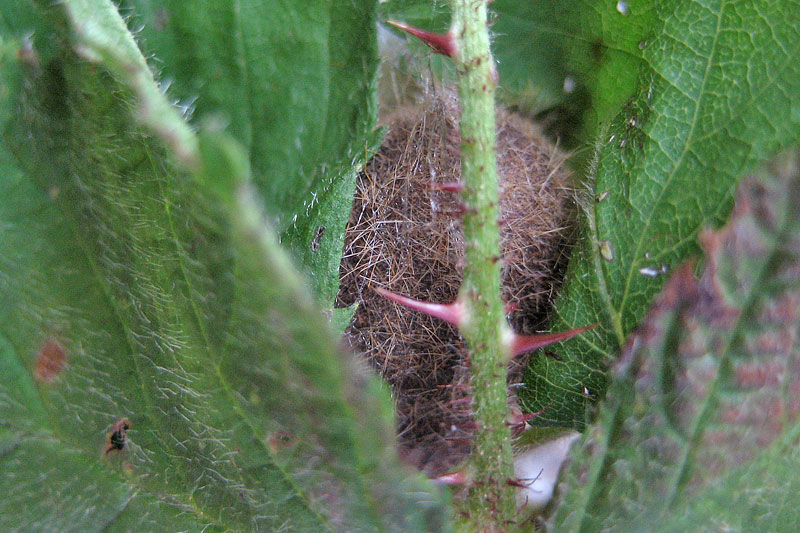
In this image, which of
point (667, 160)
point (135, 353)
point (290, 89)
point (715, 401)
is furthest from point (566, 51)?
point (135, 353)

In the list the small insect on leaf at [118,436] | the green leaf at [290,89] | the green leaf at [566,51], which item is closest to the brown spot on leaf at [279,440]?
the small insect on leaf at [118,436]

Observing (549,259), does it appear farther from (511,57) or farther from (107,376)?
(107,376)

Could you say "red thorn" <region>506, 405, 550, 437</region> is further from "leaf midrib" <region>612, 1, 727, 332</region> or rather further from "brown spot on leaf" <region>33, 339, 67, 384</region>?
"brown spot on leaf" <region>33, 339, 67, 384</region>

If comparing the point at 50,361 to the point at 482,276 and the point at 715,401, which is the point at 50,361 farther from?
the point at 715,401

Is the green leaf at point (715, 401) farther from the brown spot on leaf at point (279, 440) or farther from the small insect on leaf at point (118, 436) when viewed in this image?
the small insect on leaf at point (118, 436)

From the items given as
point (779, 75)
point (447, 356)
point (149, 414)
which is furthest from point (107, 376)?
point (779, 75)

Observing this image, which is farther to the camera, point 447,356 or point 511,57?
point 511,57

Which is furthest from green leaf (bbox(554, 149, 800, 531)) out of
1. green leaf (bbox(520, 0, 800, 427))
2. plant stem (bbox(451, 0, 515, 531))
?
green leaf (bbox(520, 0, 800, 427))
